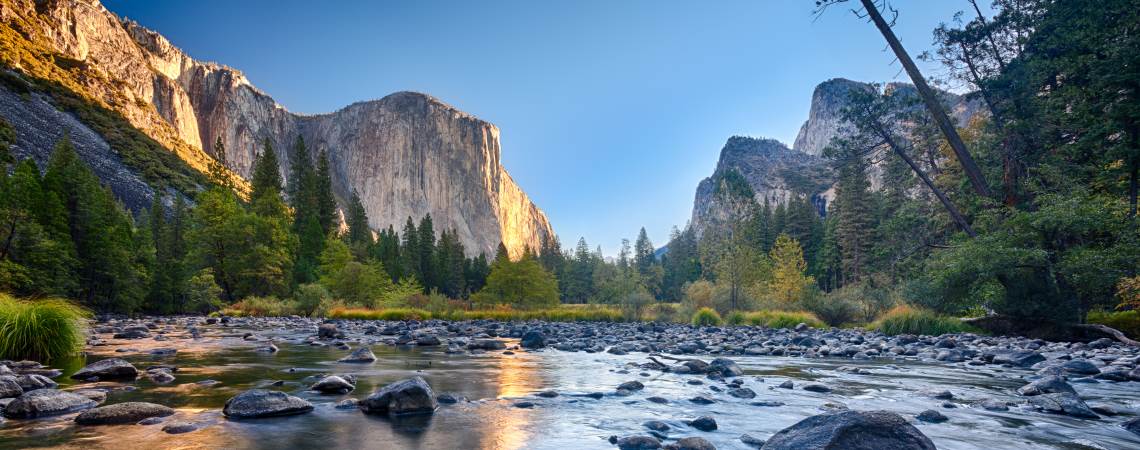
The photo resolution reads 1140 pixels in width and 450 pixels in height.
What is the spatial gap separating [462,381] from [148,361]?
5.71 meters

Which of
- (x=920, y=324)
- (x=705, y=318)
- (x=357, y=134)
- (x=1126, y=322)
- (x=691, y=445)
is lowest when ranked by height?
(x=691, y=445)

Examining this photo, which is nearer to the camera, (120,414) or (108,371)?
(120,414)

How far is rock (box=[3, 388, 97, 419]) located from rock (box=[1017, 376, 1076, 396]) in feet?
32.0

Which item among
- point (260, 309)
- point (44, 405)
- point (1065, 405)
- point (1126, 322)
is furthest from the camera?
point (260, 309)

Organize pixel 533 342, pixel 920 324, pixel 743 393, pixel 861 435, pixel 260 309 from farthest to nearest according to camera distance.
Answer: pixel 260 309, pixel 920 324, pixel 533 342, pixel 743 393, pixel 861 435

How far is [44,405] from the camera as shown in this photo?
4.40m

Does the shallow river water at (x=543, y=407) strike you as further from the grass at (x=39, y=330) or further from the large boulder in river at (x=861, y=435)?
the large boulder in river at (x=861, y=435)

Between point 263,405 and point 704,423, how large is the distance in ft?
12.5

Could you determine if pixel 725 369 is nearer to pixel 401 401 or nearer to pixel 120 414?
pixel 401 401

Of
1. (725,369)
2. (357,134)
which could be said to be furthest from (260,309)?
(357,134)

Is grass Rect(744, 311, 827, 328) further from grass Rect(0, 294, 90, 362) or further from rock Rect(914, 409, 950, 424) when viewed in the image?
grass Rect(0, 294, 90, 362)

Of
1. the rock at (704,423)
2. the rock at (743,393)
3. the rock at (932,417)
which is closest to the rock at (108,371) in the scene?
the rock at (704,423)

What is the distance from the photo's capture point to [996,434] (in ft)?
14.3

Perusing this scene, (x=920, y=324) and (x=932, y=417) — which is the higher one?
(x=920, y=324)
